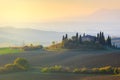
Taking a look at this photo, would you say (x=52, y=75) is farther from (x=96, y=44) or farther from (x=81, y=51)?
(x=96, y=44)

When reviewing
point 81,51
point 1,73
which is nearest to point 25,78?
point 1,73

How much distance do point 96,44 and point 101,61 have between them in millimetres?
37010

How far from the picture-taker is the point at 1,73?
74.1m

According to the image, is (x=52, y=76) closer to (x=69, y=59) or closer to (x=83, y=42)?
(x=69, y=59)

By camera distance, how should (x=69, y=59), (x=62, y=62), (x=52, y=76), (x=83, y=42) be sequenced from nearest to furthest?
(x=52, y=76), (x=62, y=62), (x=69, y=59), (x=83, y=42)

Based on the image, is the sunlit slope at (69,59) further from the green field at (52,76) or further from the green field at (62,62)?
the green field at (52,76)

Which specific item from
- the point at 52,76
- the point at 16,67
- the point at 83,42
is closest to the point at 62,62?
the point at 16,67

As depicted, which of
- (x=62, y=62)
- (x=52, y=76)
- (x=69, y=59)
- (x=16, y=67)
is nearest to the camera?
(x=52, y=76)

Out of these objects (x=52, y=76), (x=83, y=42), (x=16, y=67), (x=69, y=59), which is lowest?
(x=52, y=76)

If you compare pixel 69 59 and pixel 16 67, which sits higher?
pixel 69 59

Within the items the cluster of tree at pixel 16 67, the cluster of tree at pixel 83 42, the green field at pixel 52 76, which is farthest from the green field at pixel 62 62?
the cluster of tree at pixel 83 42

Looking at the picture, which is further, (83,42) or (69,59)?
(83,42)

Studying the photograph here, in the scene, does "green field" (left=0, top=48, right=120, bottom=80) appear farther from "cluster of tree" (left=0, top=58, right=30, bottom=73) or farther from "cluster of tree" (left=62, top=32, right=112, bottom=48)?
"cluster of tree" (left=62, top=32, right=112, bottom=48)

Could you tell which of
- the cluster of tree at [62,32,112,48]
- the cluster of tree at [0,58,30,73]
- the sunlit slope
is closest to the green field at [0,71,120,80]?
the cluster of tree at [0,58,30,73]
